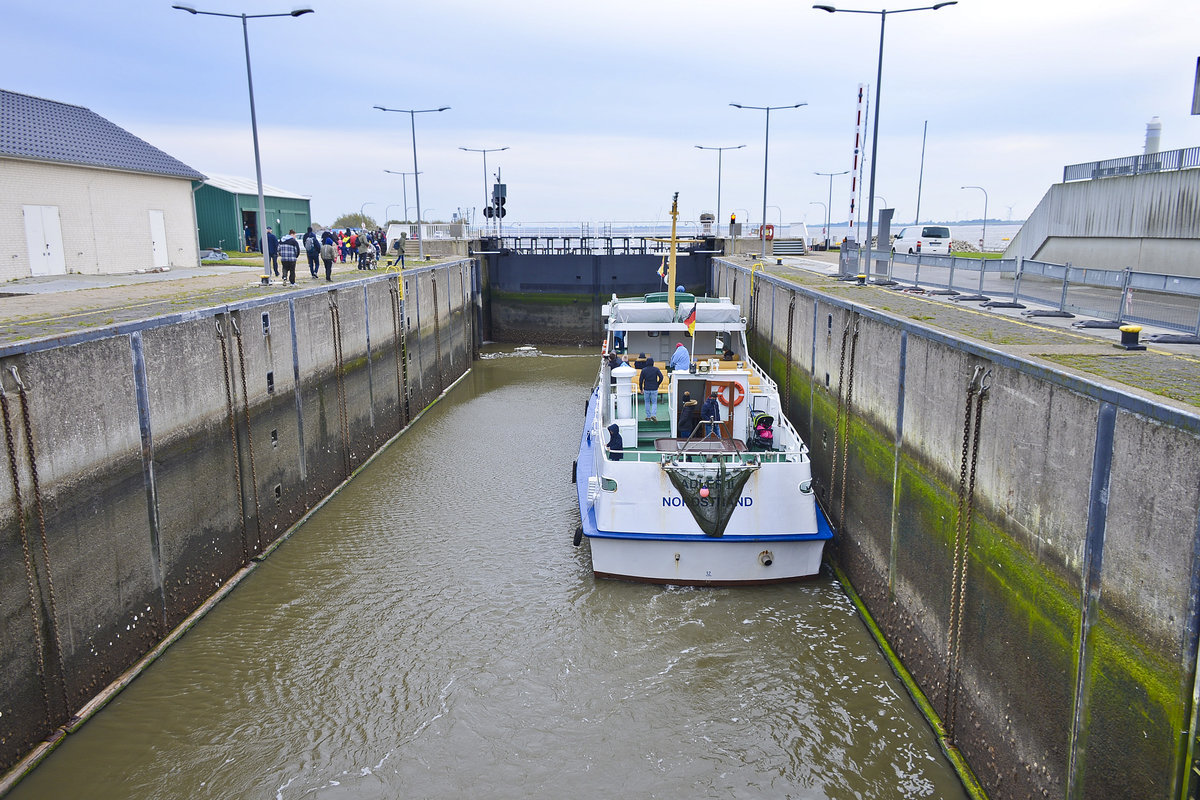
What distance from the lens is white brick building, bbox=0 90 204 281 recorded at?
2048cm

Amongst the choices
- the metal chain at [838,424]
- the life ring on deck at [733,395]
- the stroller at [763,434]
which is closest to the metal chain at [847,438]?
the metal chain at [838,424]

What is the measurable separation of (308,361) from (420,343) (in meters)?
8.62

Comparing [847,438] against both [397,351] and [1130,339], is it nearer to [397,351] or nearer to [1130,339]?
[1130,339]

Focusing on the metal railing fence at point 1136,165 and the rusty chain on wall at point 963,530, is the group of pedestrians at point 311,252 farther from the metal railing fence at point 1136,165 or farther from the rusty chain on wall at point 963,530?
the metal railing fence at point 1136,165

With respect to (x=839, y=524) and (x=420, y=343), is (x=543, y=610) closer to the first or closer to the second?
(x=839, y=524)

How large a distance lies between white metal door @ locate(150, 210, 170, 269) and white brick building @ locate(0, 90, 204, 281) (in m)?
0.03

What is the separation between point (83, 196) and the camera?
894 inches

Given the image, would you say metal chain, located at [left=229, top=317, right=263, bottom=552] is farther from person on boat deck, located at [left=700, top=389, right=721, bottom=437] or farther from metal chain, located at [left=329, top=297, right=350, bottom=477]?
person on boat deck, located at [left=700, top=389, right=721, bottom=437]

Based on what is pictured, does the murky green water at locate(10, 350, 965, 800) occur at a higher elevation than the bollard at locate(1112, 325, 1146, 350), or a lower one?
lower

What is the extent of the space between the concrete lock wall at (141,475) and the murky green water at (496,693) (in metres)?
0.61

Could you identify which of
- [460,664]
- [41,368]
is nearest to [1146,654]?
[460,664]

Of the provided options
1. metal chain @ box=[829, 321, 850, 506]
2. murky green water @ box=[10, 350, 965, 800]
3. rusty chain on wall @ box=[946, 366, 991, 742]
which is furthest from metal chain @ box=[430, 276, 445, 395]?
rusty chain on wall @ box=[946, 366, 991, 742]

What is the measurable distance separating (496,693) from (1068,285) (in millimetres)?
11405

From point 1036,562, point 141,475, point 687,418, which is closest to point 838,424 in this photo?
point 687,418
